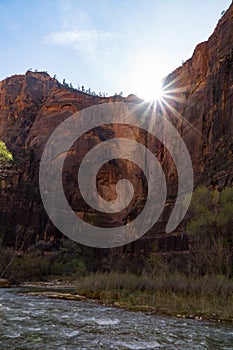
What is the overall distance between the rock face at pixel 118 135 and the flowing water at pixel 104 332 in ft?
41.8

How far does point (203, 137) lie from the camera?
137 ft

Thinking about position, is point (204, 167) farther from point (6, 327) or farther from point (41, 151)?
point (41, 151)

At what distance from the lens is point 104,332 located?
9164mm

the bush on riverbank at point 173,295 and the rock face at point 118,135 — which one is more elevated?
the rock face at point 118,135

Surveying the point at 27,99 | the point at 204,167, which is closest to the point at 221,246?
the point at 204,167


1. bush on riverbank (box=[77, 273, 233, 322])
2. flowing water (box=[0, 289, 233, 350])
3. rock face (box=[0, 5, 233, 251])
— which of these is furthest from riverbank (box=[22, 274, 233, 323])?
rock face (box=[0, 5, 233, 251])

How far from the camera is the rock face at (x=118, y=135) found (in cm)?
3716

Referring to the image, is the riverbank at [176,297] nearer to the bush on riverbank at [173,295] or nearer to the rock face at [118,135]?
the bush on riverbank at [173,295]

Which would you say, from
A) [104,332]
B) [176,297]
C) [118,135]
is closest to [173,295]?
[176,297]

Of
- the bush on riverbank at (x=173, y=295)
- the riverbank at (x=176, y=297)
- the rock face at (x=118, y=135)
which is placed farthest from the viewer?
the rock face at (x=118, y=135)

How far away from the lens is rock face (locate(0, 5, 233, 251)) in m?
37.2

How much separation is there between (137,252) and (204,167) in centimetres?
1290

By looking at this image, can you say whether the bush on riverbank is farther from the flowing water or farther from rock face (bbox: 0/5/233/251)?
rock face (bbox: 0/5/233/251)

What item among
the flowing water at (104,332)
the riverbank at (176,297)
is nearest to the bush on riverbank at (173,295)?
the riverbank at (176,297)
